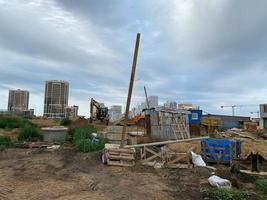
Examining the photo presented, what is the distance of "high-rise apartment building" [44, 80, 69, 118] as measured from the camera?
87.9 meters

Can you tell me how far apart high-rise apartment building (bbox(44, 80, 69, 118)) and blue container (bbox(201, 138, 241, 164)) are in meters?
80.0

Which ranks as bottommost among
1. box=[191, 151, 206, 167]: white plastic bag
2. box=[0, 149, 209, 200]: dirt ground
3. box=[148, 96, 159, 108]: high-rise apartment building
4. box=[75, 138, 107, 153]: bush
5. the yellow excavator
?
box=[0, 149, 209, 200]: dirt ground

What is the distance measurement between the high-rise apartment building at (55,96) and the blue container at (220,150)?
263 feet

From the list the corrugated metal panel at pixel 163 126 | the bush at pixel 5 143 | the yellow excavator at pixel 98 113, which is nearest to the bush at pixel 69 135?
the bush at pixel 5 143

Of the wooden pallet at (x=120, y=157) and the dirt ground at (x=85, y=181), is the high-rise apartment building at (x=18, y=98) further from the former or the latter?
the wooden pallet at (x=120, y=157)

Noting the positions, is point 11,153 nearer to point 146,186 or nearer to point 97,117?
point 146,186

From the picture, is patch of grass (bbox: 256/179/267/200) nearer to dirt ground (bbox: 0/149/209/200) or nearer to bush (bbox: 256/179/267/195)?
bush (bbox: 256/179/267/195)

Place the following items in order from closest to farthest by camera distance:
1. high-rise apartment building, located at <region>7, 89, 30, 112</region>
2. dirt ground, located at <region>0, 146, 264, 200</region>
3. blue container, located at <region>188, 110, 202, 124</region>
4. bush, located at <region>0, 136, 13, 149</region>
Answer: dirt ground, located at <region>0, 146, 264, 200</region>, bush, located at <region>0, 136, 13, 149</region>, blue container, located at <region>188, 110, 202, 124</region>, high-rise apartment building, located at <region>7, 89, 30, 112</region>

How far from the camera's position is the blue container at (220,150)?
9.88 meters

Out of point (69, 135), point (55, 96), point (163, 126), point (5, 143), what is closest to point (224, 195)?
point (5, 143)

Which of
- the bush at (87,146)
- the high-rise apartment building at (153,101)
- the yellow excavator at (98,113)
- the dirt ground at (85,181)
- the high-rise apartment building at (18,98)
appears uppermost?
the high-rise apartment building at (18,98)

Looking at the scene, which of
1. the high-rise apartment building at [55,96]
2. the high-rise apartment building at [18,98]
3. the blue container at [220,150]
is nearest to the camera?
the blue container at [220,150]

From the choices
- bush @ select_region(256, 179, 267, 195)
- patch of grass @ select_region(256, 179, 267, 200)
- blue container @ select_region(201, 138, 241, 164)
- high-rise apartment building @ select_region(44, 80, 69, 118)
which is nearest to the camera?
patch of grass @ select_region(256, 179, 267, 200)

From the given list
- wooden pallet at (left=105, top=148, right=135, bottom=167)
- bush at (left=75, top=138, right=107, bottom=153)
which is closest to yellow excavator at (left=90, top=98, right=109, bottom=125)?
bush at (left=75, top=138, right=107, bottom=153)
